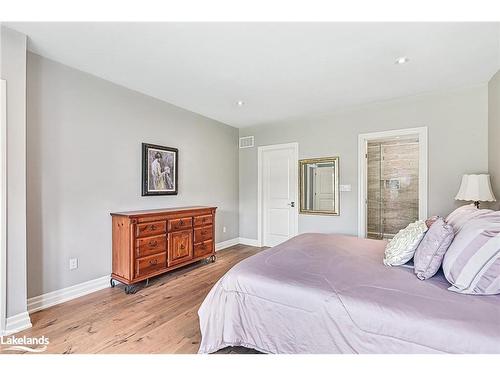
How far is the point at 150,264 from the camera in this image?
9.48 ft

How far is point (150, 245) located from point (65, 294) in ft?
2.99

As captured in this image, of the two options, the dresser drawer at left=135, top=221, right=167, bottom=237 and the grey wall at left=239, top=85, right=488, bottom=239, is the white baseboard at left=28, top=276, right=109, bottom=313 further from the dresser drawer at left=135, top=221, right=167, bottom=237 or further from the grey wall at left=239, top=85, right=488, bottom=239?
the grey wall at left=239, top=85, right=488, bottom=239

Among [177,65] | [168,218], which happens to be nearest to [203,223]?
[168,218]

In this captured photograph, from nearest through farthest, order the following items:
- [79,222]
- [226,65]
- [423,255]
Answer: [423,255], [226,65], [79,222]

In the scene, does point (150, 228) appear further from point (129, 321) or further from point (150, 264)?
point (129, 321)

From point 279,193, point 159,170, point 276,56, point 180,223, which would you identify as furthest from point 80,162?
point 279,193

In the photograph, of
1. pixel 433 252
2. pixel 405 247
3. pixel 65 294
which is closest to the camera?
pixel 433 252

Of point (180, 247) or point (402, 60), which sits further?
point (180, 247)

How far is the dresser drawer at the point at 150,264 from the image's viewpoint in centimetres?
277

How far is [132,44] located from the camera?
212cm

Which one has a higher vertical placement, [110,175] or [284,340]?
[110,175]

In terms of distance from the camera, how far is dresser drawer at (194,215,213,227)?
3531mm

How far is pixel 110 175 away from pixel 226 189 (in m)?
2.24
